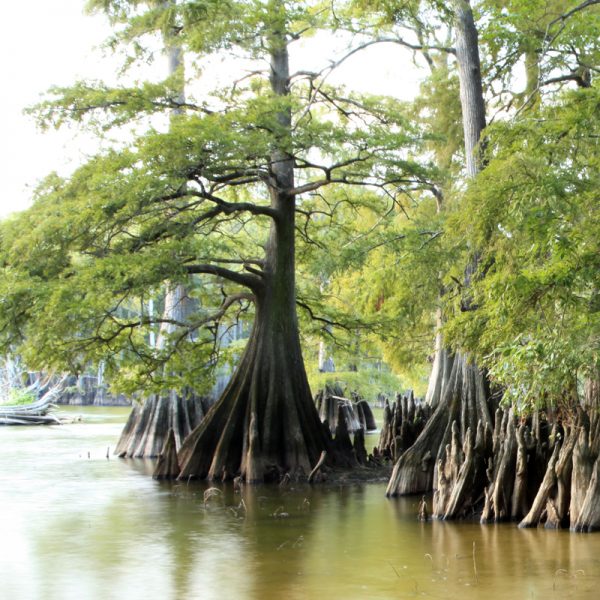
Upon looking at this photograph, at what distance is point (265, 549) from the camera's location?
8.84 meters

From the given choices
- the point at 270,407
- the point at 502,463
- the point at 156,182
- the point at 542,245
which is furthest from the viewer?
the point at 270,407

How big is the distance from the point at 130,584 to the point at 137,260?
16.6ft

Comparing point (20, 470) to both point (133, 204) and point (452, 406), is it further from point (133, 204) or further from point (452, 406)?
point (452, 406)

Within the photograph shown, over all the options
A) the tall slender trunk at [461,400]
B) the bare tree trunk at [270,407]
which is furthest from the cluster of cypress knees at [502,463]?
the bare tree trunk at [270,407]

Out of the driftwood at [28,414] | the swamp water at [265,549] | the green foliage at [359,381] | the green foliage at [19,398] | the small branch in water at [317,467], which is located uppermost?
the green foliage at [359,381]

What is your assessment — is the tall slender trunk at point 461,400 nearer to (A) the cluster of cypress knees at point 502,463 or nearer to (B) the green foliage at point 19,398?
(A) the cluster of cypress knees at point 502,463

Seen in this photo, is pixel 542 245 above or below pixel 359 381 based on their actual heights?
above

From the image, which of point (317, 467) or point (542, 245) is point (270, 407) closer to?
point (317, 467)

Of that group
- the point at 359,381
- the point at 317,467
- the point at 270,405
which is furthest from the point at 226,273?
the point at 359,381

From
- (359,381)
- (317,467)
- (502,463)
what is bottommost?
(317,467)

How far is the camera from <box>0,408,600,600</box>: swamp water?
7340mm

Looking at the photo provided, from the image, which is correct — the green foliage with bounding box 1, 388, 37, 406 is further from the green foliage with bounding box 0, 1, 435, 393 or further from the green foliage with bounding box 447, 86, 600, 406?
the green foliage with bounding box 447, 86, 600, 406

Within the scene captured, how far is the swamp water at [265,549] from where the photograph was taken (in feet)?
24.1

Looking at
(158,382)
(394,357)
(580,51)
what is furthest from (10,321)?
(394,357)
